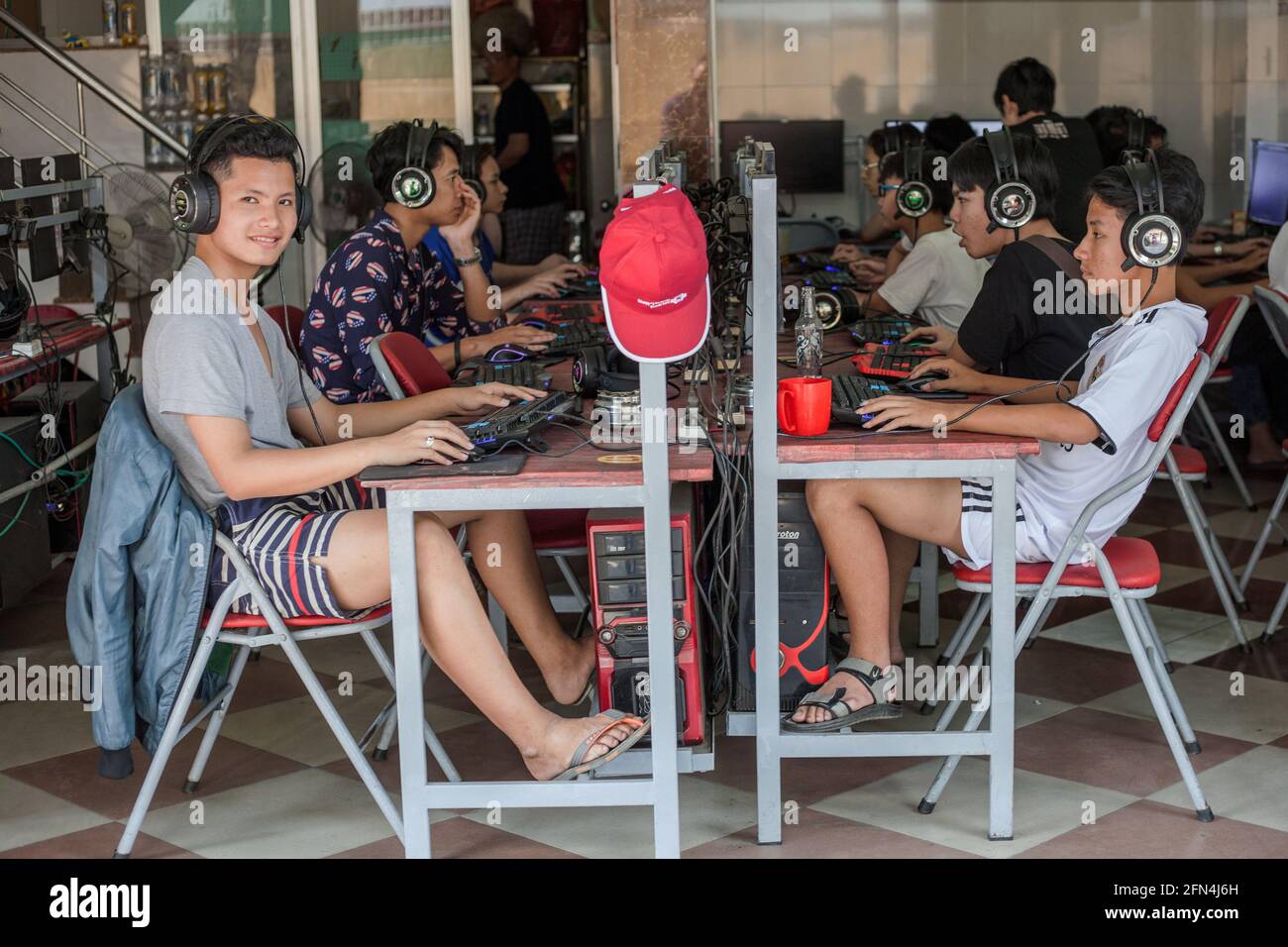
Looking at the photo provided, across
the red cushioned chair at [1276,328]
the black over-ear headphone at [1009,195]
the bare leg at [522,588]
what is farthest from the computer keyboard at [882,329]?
the bare leg at [522,588]

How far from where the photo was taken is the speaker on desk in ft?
8.79

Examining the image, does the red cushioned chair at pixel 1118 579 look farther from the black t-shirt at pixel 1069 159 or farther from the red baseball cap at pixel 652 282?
the black t-shirt at pixel 1069 159

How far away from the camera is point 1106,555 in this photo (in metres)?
2.69

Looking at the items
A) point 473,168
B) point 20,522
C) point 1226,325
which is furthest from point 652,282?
point 473,168

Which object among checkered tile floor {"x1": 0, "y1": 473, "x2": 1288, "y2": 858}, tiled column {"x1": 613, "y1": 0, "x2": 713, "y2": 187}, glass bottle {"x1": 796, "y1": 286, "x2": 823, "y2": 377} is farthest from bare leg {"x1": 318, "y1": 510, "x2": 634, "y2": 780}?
tiled column {"x1": 613, "y1": 0, "x2": 713, "y2": 187}

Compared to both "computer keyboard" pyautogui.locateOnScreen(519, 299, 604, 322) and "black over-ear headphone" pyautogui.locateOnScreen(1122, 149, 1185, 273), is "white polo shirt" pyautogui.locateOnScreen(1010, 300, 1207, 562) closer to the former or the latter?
"black over-ear headphone" pyautogui.locateOnScreen(1122, 149, 1185, 273)

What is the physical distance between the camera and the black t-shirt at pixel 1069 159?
5.11 meters

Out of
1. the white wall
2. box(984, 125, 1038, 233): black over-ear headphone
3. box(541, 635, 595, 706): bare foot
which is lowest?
box(541, 635, 595, 706): bare foot

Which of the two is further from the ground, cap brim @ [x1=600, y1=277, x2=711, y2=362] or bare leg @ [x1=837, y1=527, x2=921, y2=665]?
cap brim @ [x1=600, y1=277, x2=711, y2=362]

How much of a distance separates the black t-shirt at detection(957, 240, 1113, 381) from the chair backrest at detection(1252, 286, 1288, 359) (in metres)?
0.79

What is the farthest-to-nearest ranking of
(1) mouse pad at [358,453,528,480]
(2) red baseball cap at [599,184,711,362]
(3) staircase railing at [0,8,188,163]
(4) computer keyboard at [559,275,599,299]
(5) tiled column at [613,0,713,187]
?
1. (3) staircase railing at [0,8,188,163]
2. (4) computer keyboard at [559,275,599,299]
3. (5) tiled column at [613,0,713,187]
4. (1) mouse pad at [358,453,528,480]
5. (2) red baseball cap at [599,184,711,362]
